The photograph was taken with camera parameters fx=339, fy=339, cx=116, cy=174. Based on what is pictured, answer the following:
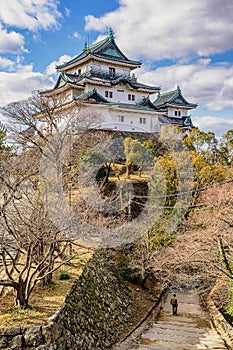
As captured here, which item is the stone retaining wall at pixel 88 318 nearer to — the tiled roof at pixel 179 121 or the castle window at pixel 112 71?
the castle window at pixel 112 71

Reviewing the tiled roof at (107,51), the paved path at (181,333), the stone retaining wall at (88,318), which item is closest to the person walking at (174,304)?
the paved path at (181,333)

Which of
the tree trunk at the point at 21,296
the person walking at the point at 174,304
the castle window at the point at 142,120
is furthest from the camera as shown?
the castle window at the point at 142,120

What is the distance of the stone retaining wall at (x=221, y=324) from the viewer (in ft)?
34.7

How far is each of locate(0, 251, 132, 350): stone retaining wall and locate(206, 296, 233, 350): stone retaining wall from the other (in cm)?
323

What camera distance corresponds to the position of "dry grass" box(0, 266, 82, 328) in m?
8.45

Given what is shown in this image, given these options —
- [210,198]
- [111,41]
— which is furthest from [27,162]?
[111,41]

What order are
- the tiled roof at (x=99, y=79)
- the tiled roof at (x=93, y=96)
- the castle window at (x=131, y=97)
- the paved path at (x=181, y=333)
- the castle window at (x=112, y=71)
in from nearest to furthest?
the paved path at (x=181, y=333), the tiled roof at (x=93, y=96), the tiled roof at (x=99, y=79), the castle window at (x=131, y=97), the castle window at (x=112, y=71)

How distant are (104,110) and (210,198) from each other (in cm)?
1388

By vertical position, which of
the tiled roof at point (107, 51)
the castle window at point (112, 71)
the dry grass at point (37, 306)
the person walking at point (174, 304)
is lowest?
the person walking at point (174, 304)

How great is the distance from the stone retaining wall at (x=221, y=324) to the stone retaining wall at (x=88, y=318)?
323 cm

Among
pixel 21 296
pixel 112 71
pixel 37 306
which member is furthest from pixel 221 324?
pixel 112 71

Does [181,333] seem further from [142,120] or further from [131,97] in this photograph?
[131,97]

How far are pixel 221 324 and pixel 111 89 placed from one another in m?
20.7

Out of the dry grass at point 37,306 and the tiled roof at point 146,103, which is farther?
the tiled roof at point 146,103
